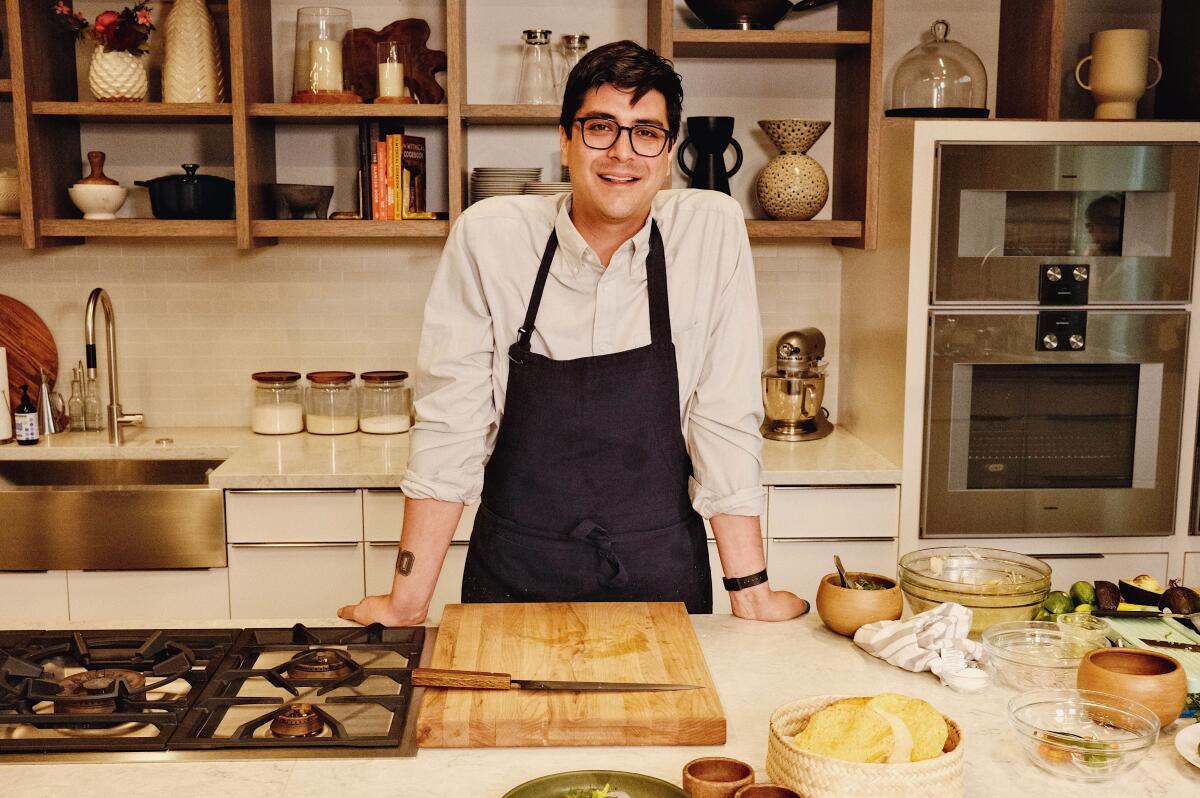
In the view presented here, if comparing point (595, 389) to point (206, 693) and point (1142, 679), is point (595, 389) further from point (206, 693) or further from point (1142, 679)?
point (1142, 679)

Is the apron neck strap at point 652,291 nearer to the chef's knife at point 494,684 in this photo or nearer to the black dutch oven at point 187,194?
the chef's knife at point 494,684

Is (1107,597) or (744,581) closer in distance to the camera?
(1107,597)

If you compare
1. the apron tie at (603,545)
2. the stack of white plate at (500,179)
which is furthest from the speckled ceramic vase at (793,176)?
the apron tie at (603,545)

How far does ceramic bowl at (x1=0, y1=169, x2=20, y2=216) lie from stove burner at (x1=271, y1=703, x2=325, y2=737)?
8.77 ft

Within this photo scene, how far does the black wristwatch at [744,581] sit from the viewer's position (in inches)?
75.8

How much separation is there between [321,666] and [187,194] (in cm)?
229

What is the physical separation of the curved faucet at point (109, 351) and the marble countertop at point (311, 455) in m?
0.05

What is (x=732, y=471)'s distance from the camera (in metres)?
2.06

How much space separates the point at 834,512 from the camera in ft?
10.9

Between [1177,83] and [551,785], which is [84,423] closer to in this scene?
[551,785]

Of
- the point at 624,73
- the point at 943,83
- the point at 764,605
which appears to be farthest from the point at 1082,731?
the point at 943,83

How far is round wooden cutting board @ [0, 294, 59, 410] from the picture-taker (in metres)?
3.80

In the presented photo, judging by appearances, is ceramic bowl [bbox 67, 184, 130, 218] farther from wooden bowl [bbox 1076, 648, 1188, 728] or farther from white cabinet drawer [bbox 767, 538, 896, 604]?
wooden bowl [bbox 1076, 648, 1188, 728]

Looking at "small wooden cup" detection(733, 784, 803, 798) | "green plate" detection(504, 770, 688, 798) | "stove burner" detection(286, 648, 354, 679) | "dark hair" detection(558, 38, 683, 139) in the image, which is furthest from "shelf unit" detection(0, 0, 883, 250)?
"small wooden cup" detection(733, 784, 803, 798)
